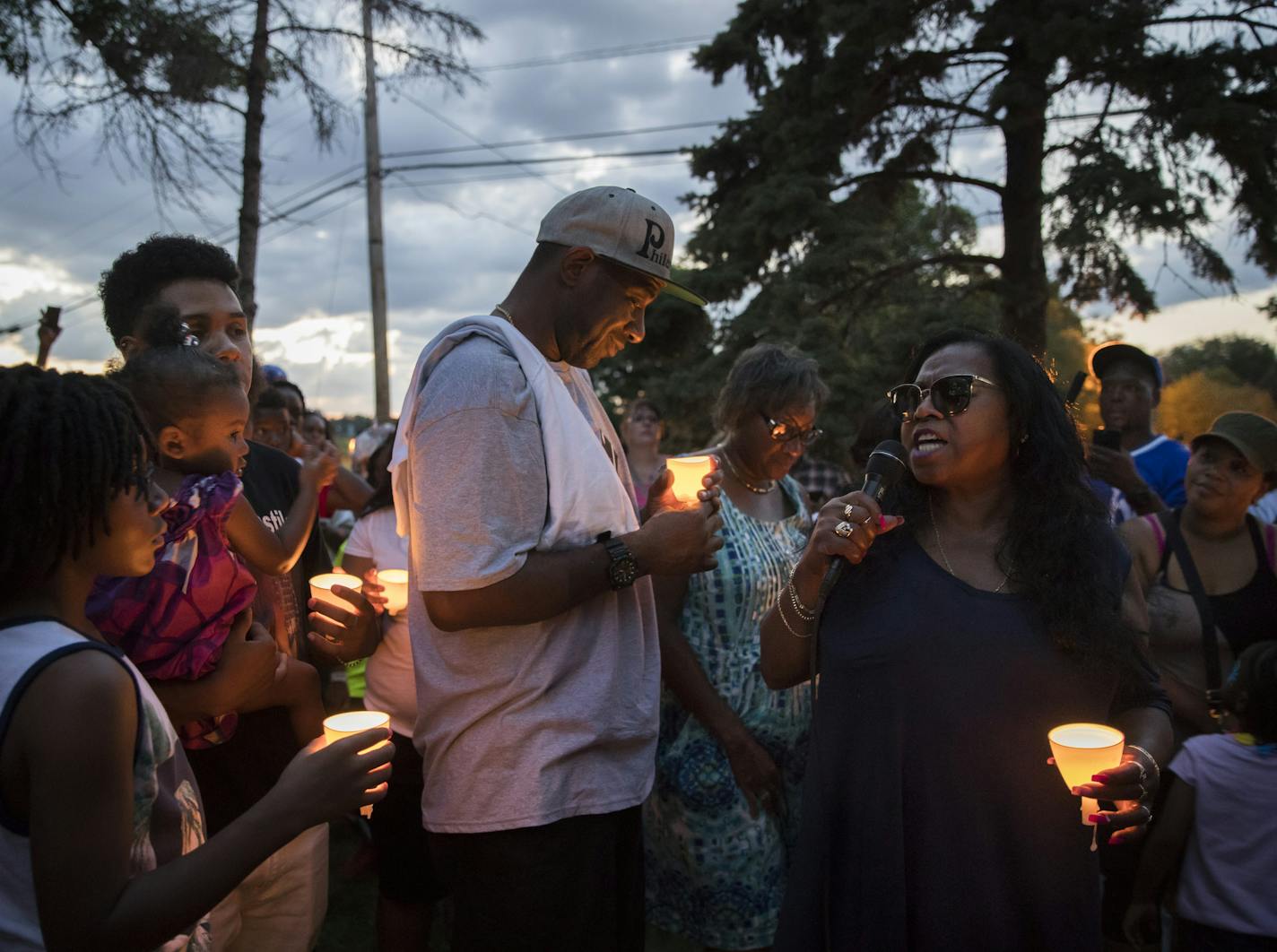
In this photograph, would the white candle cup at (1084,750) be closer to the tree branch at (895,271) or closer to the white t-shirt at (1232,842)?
the white t-shirt at (1232,842)

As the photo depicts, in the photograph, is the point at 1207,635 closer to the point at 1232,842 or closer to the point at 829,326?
the point at 1232,842

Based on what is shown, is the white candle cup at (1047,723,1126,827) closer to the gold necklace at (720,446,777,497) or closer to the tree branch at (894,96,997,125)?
the gold necklace at (720,446,777,497)

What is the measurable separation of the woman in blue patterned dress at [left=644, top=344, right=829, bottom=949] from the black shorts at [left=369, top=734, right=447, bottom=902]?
835 mm

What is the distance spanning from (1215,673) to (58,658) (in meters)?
4.09

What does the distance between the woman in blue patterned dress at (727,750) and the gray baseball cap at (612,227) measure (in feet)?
3.59

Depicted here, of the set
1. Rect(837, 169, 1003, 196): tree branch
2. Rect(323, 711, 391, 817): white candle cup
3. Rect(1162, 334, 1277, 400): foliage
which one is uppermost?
Rect(1162, 334, 1277, 400): foliage

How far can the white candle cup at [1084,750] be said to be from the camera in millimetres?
2043

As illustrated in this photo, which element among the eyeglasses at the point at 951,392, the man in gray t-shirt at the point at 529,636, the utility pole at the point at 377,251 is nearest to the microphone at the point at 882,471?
the eyeglasses at the point at 951,392

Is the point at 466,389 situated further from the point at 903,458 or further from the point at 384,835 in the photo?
the point at 384,835

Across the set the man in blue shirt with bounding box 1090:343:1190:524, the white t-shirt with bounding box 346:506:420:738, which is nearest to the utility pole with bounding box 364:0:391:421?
the white t-shirt with bounding box 346:506:420:738

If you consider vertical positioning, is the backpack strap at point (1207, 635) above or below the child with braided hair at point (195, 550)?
below

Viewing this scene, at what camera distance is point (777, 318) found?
43.1 ft

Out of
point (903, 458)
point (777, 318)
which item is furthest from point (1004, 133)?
point (903, 458)

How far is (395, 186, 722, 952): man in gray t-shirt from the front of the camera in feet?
7.27
